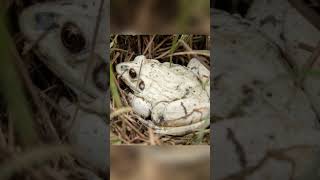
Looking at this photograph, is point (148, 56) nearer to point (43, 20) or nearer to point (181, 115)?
point (181, 115)

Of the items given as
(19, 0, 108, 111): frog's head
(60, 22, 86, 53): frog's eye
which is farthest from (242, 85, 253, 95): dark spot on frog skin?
(60, 22, 86, 53): frog's eye

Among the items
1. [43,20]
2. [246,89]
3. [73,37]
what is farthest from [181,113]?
[43,20]

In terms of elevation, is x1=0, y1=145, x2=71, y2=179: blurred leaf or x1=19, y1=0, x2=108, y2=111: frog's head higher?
x1=19, y1=0, x2=108, y2=111: frog's head

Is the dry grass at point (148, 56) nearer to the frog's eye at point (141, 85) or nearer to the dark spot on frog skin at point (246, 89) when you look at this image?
the frog's eye at point (141, 85)

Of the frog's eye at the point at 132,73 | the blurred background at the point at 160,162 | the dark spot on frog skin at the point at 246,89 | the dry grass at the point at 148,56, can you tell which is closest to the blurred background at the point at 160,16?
the dry grass at the point at 148,56

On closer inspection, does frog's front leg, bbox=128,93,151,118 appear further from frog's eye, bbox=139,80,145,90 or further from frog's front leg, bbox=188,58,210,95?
frog's front leg, bbox=188,58,210,95

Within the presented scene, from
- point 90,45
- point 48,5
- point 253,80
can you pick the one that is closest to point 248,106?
point 253,80
